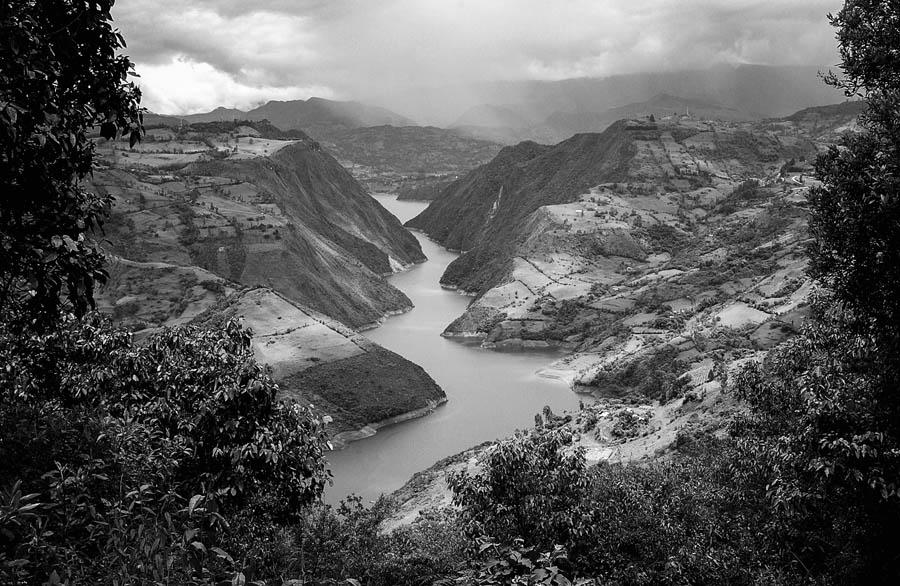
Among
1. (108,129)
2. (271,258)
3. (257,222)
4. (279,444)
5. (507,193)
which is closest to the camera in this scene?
(108,129)

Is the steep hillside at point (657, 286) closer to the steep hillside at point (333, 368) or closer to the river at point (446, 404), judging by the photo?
the river at point (446, 404)

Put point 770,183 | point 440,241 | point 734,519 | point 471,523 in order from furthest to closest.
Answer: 1. point 440,241
2. point 770,183
3. point 734,519
4. point 471,523

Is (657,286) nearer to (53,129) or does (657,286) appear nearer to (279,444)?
(279,444)

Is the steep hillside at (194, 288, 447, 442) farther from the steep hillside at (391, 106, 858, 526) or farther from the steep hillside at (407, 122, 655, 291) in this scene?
the steep hillside at (407, 122, 655, 291)

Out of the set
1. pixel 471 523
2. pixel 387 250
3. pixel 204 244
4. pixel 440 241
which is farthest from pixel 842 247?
pixel 440 241

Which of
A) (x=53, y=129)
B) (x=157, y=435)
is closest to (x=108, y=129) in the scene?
(x=53, y=129)

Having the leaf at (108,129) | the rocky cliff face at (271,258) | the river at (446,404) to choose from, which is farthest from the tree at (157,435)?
the river at (446,404)

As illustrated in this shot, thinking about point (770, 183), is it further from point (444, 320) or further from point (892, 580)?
point (892, 580)
